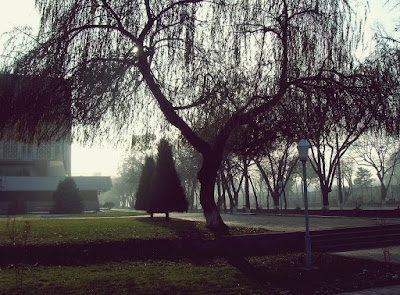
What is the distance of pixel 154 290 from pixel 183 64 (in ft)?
23.8

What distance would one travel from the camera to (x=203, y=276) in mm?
9133

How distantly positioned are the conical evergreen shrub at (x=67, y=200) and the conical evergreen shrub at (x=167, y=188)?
21530 millimetres

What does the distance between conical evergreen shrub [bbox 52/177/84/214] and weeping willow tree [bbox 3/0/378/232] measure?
103ft

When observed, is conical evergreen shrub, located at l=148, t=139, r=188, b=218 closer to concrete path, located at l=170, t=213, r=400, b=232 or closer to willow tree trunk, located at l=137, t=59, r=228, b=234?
concrete path, located at l=170, t=213, r=400, b=232

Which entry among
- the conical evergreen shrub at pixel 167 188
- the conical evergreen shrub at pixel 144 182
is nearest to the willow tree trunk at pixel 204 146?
the conical evergreen shrub at pixel 167 188

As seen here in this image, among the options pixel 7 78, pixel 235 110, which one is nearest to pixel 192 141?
pixel 235 110

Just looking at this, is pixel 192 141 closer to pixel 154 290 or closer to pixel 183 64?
pixel 183 64

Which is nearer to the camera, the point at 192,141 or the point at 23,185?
the point at 192,141

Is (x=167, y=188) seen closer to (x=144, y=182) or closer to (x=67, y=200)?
(x=144, y=182)

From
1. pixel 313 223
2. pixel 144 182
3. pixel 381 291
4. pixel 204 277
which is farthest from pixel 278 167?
pixel 381 291

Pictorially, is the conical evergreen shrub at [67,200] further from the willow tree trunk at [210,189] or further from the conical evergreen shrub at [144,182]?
the willow tree trunk at [210,189]

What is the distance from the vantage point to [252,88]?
13133 millimetres

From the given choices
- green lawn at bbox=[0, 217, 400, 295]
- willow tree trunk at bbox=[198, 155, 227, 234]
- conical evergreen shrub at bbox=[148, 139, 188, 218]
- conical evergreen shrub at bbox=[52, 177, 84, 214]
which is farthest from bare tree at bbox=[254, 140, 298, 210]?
green lawn at bbox=[0, 217, 400, 295]

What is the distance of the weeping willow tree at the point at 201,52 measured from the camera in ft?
41.0
